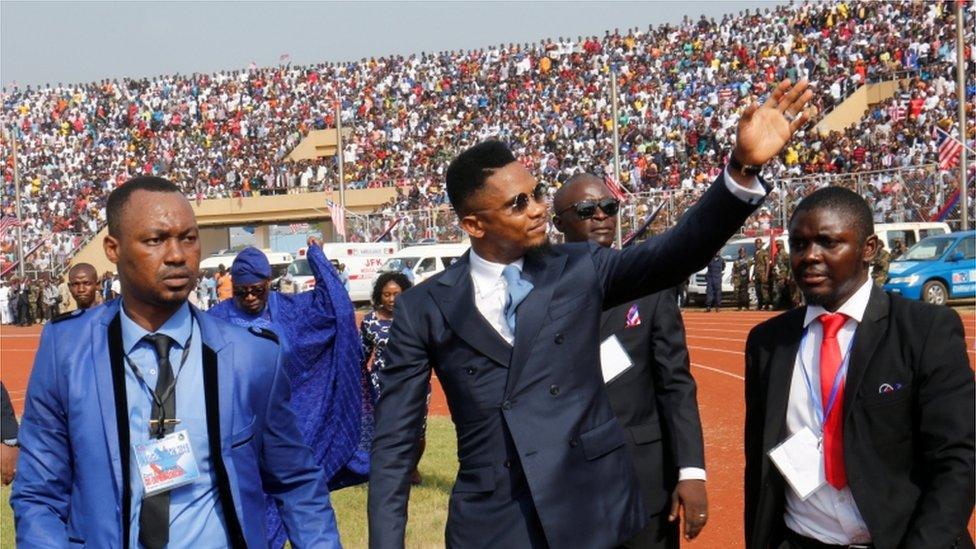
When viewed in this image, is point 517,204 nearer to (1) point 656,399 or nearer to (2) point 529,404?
(2) point 529,404

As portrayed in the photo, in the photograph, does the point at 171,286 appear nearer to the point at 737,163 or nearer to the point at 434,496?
the point at 737,163


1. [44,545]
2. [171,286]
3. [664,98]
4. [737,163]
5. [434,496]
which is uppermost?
[664,98]

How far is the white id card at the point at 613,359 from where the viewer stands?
14.1ft

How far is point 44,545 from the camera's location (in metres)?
2.92

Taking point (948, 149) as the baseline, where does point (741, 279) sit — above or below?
below

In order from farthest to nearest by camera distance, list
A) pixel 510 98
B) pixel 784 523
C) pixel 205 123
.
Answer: pixel 205 123
pixel 510 98
pixel 784 523

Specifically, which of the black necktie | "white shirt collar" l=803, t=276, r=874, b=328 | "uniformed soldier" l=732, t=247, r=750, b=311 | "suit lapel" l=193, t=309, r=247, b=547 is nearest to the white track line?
"uniformed soldier" l=732, t=247, r=750, b=311

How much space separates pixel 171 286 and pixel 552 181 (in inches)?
1388

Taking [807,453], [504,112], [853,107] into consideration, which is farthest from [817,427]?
[504,112]

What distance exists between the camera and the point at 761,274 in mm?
25750

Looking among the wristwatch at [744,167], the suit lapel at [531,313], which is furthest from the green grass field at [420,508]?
the wristwatch at [744,167]

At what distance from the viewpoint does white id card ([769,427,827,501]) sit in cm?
357

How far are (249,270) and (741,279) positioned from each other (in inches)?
798

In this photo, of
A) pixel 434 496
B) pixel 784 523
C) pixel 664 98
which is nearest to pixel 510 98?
pixel 664 98
